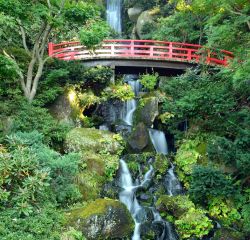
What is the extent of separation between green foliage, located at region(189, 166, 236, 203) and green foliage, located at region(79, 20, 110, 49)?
6.45 metres

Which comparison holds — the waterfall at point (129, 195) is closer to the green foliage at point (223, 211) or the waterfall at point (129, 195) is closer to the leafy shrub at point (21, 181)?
the green foliage at point (223, 211)

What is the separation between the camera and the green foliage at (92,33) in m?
12.9

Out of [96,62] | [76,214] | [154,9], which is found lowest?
[76,214]

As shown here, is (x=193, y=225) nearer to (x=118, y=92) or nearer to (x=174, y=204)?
(x=174, y=204)

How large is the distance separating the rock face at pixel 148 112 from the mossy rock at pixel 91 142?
9.01 feet

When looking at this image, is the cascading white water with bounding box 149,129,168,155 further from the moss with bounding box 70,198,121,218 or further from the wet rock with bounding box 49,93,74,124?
the moss with bounding box 70,198,121,218

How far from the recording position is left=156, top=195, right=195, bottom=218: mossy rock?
11312 mm

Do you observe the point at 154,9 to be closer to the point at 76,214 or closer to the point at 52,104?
the point at 52,104

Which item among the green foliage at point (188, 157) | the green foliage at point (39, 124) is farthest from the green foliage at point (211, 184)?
the green foliage at point (39, 124)

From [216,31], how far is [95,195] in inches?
304

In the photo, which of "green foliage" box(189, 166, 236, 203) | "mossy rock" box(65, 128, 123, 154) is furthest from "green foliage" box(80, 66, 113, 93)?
"green foliage" box(189, 166, 236, 203)

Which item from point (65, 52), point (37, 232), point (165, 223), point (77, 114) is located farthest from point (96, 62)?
point (37, 232)

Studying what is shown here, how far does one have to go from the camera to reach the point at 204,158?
13.2 m

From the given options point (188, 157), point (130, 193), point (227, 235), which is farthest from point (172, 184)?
point (227, 235)
